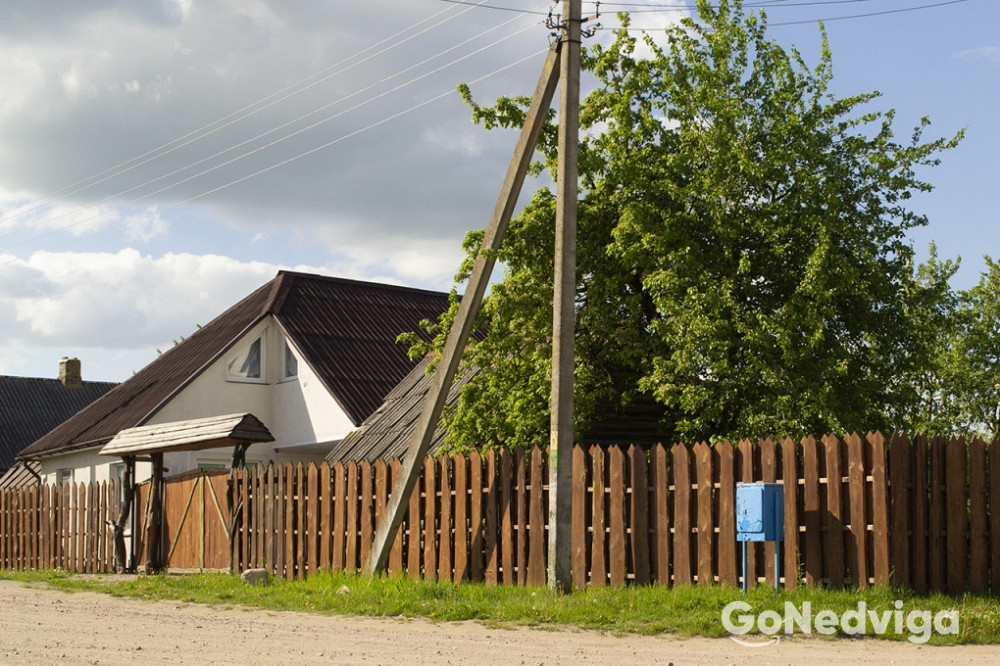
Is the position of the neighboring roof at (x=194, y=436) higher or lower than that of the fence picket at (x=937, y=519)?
higher

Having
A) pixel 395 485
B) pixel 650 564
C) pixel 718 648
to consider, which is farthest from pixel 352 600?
pixel 718 648

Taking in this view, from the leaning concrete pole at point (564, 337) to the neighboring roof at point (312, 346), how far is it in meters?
12.2

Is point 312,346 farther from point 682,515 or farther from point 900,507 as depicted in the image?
point 900,507

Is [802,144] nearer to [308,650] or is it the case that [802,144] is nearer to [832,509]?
[832,509]

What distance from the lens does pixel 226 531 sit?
17797 millimetres

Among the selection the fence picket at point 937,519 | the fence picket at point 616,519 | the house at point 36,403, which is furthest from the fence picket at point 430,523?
the house at point 36,403

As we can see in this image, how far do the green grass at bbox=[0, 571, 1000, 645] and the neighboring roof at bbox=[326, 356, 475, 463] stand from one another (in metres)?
6.38

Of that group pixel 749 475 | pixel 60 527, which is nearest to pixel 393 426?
pixel 60 527

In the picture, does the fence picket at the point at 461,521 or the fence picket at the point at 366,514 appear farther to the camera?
the fence picket at the point at 366,514

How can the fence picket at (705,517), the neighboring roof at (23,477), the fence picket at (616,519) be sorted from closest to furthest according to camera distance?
the fence picket at (705,517) < the fence picket at (616,519) < the neighboring roof at (23,477)

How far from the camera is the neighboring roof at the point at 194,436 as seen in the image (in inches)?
691

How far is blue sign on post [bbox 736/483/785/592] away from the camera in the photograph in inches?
458

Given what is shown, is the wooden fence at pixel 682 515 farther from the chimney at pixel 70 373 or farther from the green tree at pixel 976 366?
the chimney at pixel 70 373

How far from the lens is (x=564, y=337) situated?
12711 millimetres
